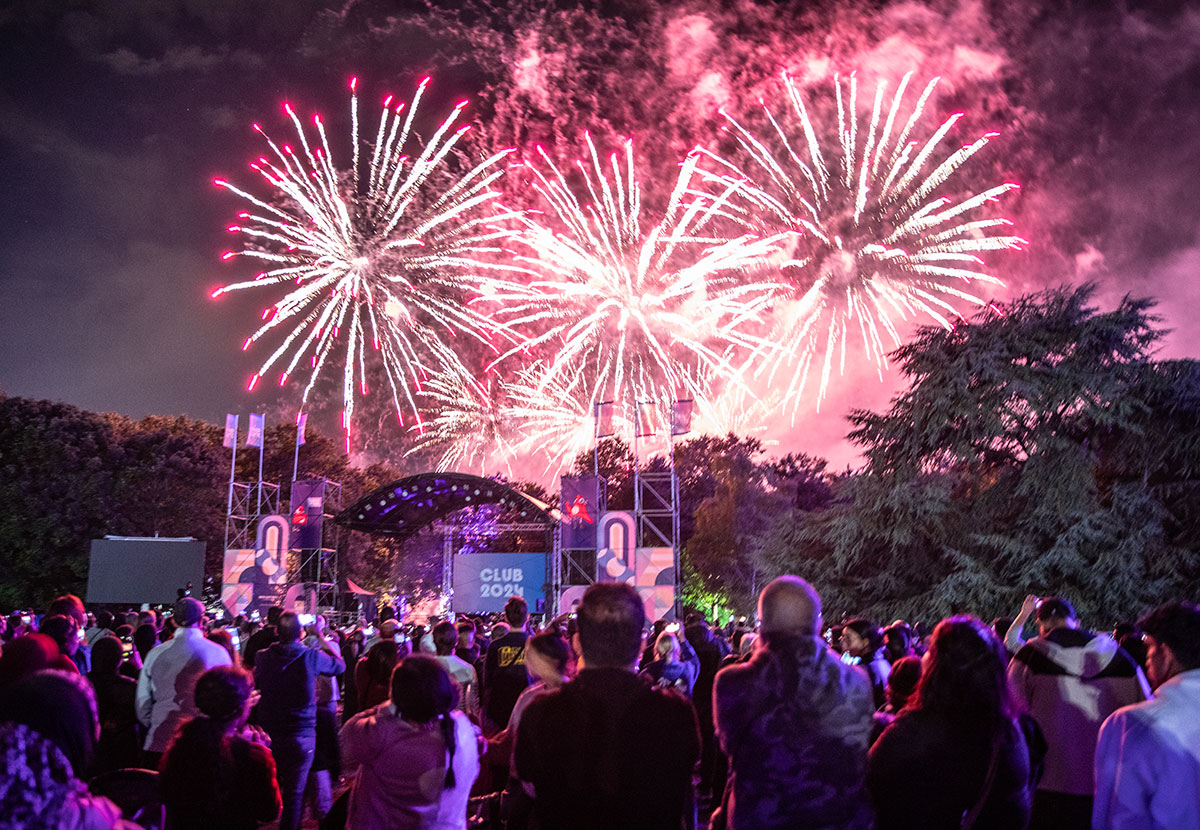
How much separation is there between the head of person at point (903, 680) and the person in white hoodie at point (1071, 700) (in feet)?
1.90

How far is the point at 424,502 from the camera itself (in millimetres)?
29312

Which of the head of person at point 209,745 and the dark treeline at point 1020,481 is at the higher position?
the dark treeline at point 1020,481

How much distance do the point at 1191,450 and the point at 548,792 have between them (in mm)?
21729

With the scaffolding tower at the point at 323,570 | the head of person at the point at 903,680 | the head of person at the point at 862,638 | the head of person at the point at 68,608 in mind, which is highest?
the scaffolding tower at the point at 323,570

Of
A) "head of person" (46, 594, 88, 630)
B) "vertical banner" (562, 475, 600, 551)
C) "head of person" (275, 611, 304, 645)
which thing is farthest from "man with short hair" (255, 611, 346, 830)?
"vertical banner" (562, 475, 600, 551)

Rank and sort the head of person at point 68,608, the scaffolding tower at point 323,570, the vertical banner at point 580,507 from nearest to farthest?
the head of person at point 68,608 < the vertical banner at point 580,507 < the scaffolding tower at point 323,570

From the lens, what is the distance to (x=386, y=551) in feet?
165

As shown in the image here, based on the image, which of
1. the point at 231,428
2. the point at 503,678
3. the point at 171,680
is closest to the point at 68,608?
the point at 171,680

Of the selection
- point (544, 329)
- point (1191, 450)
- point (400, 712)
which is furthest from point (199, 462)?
point (400, 712)

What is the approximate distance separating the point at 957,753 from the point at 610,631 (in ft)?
4.12

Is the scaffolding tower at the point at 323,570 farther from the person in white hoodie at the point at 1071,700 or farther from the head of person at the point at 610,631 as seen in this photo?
the head of person at the point at 610,631

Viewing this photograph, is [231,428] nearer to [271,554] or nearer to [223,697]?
[271,554]

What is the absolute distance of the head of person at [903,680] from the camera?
14.3ft

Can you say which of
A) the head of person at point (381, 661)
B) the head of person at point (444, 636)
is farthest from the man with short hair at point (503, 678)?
the head of person at point (381, 661)
